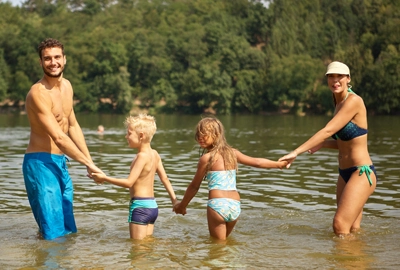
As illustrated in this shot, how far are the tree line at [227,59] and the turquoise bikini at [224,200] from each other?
6565cm

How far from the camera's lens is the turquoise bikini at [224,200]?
27.7ft

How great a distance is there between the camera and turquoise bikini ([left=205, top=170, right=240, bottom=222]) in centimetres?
844

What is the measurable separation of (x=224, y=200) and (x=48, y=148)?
2.28m

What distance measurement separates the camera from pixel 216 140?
849 centimetres

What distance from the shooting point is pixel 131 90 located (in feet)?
307

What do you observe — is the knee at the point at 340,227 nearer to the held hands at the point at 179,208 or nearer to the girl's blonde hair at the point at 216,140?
the girl's blonde hair at the point at 216,140

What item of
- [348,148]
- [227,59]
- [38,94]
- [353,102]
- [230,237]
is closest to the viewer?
[38,94]

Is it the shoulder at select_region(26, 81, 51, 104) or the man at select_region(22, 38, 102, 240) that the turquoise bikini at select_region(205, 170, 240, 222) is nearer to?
the man at select_region(22, 38, 102, 240)

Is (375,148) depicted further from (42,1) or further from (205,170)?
(42,1)

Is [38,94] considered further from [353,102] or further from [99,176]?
[353,102]

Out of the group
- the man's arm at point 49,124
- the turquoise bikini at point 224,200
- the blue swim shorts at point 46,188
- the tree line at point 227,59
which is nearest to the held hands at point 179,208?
the turquoise bikini at point 224,200

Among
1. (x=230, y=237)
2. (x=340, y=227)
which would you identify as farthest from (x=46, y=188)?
(x=340, y=227)

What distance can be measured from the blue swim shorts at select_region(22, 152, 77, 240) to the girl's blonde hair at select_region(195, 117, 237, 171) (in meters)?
1.83

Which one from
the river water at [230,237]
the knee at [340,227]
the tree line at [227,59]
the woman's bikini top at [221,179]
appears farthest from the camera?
the tree line at [227,59]
